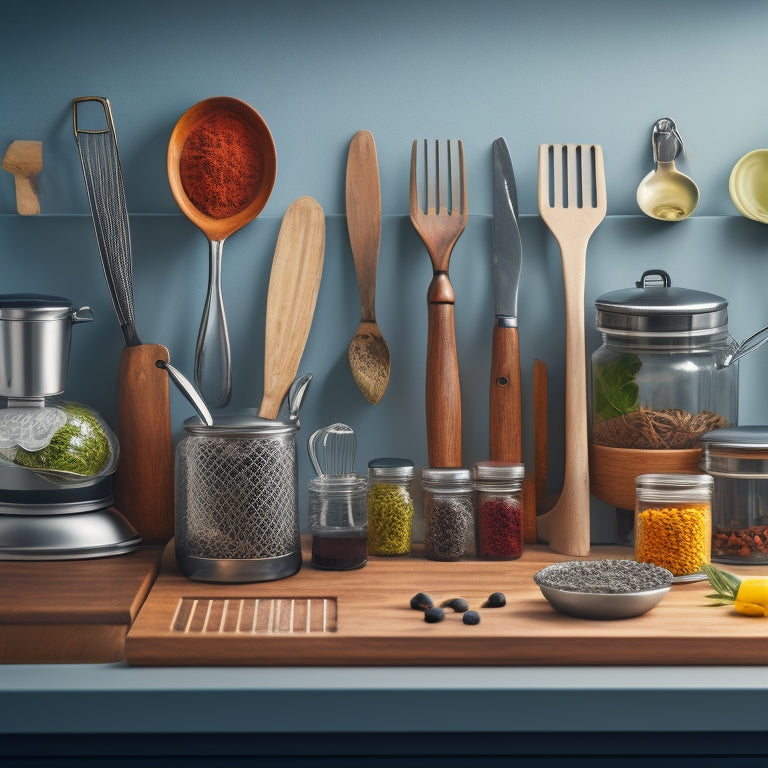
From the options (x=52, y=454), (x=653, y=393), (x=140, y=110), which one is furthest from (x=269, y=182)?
(x=653, y=393)

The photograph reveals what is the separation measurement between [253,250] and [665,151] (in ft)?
2.00

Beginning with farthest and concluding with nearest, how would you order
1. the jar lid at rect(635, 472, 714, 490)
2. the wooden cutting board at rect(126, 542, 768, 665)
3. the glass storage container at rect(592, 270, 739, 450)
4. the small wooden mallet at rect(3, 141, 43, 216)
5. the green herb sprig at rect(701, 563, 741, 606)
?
the small wooden mallet at rect(3, 141, 43, 216)
the glass storage container at rect(592, 270, 739, 450)
the jar lid at rect(635, 472, 714, 490)
the green herb sprig at rect(701, 563, 741, 606)
the wooden cutting board at rect(126, 542, 768, 665)

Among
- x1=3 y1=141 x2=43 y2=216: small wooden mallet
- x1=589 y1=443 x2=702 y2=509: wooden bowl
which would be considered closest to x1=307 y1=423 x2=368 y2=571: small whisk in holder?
x1=589 y1=443 x2=702 y2=509: wooden bowl

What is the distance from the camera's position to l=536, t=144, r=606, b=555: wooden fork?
125cm

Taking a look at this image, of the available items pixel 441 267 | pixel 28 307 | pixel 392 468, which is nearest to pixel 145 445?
pixel 28 307

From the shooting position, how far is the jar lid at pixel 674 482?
1.10 metres

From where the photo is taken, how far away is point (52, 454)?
115 cm

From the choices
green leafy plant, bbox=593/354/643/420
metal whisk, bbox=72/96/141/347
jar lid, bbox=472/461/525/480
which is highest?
metal whisk, bbox=72/96/141/347

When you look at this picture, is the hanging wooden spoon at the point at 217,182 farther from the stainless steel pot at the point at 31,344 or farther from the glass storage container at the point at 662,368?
the glass storage container at the point at 662,368

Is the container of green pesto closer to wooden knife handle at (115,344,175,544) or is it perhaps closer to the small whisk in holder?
the small whisk in holder

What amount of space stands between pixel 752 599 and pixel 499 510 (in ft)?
1.09

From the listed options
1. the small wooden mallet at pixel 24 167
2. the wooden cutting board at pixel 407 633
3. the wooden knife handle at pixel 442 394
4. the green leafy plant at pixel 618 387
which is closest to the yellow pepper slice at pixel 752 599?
the wooden cutting board at pixel 407 633

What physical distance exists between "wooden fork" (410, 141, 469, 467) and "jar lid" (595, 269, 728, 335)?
0.70 feet

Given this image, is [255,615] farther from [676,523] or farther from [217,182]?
[217,182]
